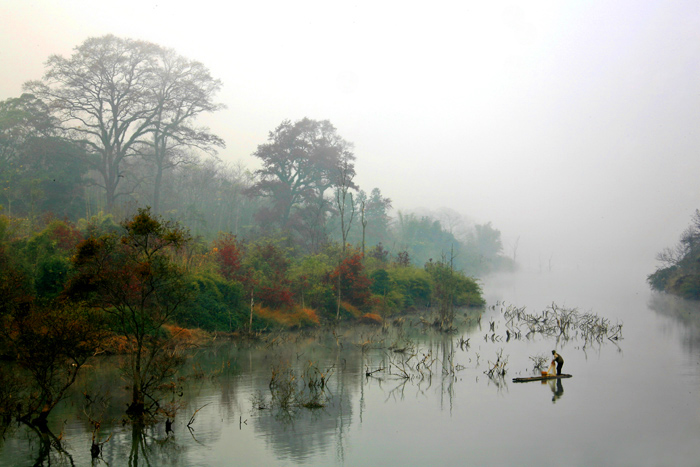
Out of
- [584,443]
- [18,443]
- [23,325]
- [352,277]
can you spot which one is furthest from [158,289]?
[352,277]

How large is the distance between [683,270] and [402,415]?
4376cm

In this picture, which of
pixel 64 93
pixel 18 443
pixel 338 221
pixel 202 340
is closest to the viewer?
pixel 18 443

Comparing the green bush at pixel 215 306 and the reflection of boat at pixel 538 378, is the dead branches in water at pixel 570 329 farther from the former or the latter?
the green bush at pixel 215 306

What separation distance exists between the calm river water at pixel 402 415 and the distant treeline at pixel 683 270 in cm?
2645

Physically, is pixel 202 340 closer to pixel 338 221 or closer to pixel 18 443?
pixel 18 443

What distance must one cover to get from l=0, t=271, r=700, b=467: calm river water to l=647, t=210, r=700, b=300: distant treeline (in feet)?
86.8

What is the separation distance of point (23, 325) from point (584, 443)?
1027 centimetres

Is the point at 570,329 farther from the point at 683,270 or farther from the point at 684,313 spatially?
the point at 683,270

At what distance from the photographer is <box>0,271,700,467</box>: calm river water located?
9.71 m

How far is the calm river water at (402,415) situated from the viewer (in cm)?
971

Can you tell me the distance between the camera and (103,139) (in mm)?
37344

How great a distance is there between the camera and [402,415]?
12.3 m

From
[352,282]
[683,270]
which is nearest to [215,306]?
[352,282]

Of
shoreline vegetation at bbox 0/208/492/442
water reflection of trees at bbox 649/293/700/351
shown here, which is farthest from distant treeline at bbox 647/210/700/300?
shoreline vegetation at bbox 0/208/492/442
